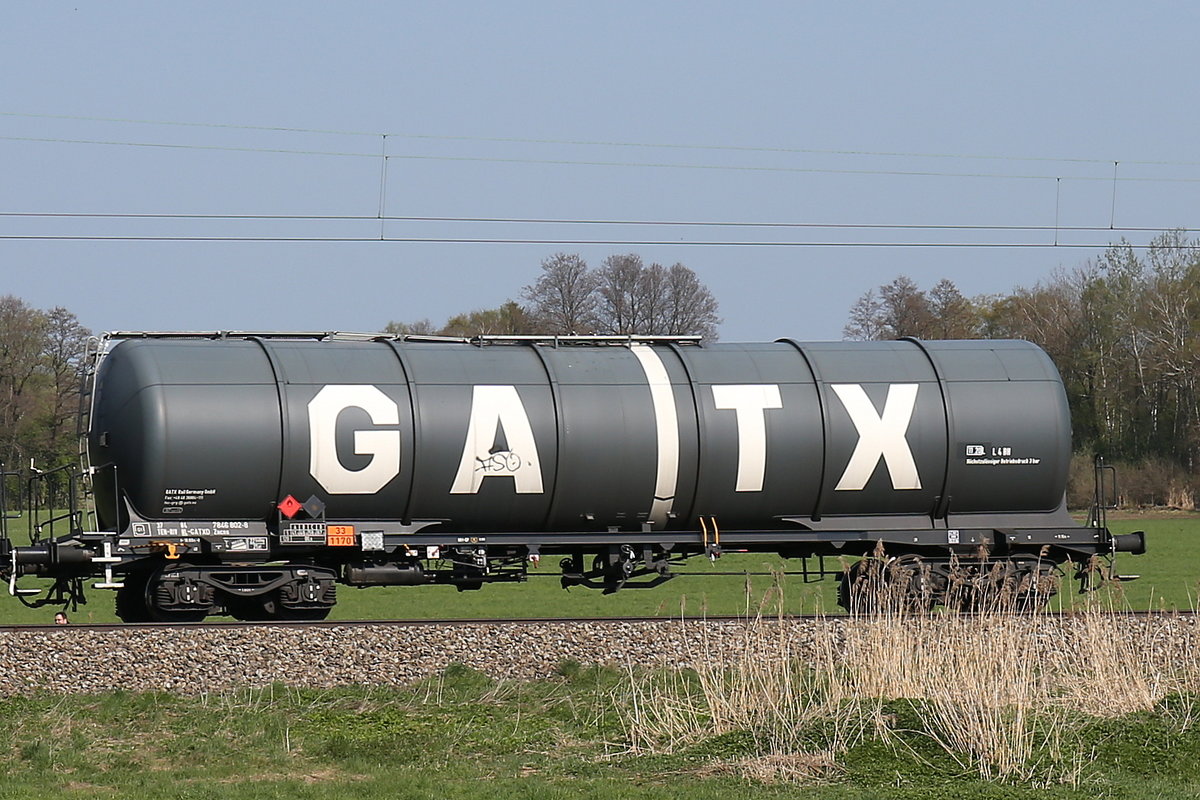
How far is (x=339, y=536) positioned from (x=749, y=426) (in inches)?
206

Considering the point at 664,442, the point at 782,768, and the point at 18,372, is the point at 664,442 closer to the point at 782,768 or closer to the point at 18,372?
the point at 782,768

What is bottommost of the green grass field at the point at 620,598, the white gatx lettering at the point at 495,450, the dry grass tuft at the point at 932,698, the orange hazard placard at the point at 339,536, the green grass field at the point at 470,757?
the green grass field at the point at 620,598

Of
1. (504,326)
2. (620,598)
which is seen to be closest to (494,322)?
(504,326)

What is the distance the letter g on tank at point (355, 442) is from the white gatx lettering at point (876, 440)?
5.67 m

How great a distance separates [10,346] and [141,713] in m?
58.9

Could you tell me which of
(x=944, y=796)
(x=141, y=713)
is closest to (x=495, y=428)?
(x=141, y=713)

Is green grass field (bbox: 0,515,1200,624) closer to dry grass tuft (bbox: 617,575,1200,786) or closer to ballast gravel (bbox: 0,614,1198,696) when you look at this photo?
ballast gravel (bbox: 0,614,1198,696)

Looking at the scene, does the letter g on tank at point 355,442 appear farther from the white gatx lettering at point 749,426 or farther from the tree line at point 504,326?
the tree line at point 504,326

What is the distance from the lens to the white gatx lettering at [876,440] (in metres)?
18.4

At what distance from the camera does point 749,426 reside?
59.7 ft

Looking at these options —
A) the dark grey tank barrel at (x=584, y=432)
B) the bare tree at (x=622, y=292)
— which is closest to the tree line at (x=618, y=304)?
the bare tree at (x=622, y=292)

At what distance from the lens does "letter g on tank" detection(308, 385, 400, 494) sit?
→ 17.1 meters

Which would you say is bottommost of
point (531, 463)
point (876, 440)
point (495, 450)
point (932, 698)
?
point (932, 698)

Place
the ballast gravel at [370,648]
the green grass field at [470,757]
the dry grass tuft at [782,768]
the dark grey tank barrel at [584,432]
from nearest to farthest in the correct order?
1. the green grass field at [470,757]
2. the dry grass tuft at [782,768]
3. the ballast gravel at [370,648]
4. the dark grey tank barrel at [584,432]
